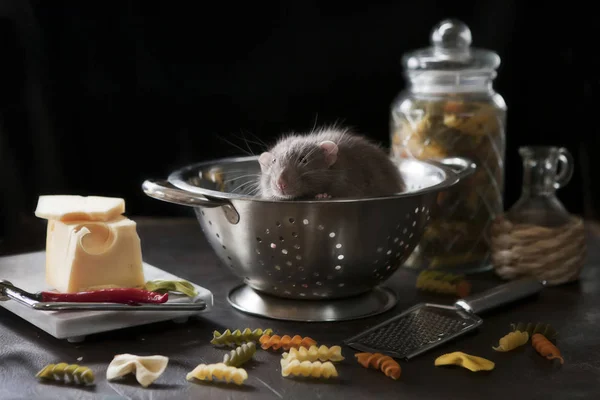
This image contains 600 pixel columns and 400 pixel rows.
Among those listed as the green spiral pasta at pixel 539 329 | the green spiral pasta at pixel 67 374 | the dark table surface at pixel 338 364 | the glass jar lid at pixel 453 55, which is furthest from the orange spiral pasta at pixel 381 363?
the glass jar lid at pixel 453 55

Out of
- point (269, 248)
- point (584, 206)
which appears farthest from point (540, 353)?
point (584, 206)

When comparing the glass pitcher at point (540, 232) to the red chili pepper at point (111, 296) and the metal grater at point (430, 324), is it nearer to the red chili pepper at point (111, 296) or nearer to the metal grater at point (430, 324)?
the metal grater at point (430, 324)

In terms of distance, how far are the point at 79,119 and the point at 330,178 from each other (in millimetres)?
1076

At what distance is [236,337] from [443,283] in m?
0.50

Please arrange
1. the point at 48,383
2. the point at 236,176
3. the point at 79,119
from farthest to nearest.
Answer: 1. the point at 79,119
2. the point at 236,176
3. the point at 48,383

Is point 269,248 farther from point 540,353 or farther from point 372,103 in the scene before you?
point 372,103

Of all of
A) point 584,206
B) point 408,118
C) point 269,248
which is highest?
point 408,118

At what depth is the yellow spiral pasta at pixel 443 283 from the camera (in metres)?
1.62

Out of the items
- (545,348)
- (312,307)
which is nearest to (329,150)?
(312,307)

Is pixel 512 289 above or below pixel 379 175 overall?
below

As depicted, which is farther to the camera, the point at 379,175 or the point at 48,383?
the point at 379,175

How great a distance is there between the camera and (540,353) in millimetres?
1297

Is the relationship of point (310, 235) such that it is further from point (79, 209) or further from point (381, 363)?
point (79, 209)

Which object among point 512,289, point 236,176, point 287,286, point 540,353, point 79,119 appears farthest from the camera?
point 79,119
